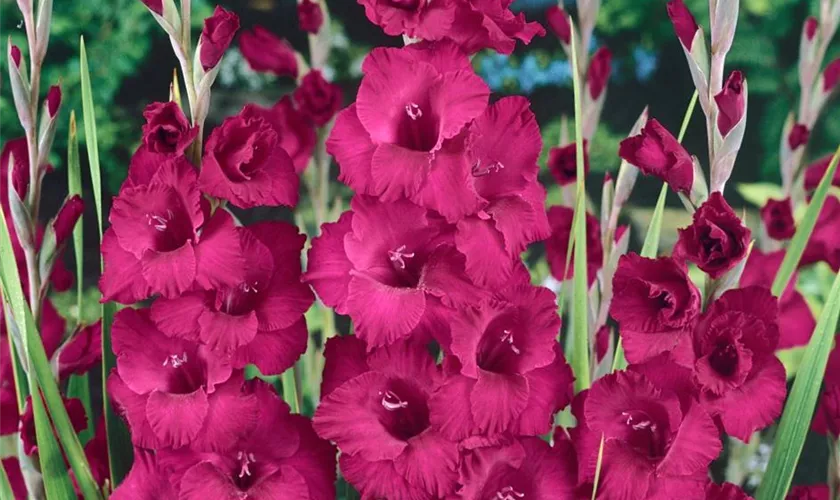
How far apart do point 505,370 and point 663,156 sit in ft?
0.45

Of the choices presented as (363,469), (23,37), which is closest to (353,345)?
(363,469)

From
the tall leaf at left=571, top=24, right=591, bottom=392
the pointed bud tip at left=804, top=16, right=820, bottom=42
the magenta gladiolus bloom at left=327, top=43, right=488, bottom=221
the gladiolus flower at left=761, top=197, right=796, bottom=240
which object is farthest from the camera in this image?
the pointed bud tip at left=804, top=16, right=820, bottom=42

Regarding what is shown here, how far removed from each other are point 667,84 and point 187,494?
3.68 feet

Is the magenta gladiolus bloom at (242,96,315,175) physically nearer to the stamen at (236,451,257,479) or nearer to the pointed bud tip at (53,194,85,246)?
the pointed bud tip at (53,194,85,246)

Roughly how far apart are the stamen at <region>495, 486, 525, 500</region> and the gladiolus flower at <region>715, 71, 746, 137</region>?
0.71 ft

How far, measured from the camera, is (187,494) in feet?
1.63

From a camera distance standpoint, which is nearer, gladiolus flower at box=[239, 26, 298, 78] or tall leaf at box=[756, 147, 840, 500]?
tall leaf at box=[756, 147, 840, 500]

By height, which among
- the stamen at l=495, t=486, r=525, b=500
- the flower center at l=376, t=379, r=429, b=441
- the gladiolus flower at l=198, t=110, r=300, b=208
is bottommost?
the stamen at l=495, t=486, r=525, b=500

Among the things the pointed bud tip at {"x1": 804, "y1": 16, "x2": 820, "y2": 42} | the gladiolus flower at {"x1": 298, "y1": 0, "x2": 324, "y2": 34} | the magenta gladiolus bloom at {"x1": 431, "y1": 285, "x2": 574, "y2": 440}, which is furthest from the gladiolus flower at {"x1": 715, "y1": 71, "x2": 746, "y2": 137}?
the pointed bud tip at {"x1": 804, "y1": 16, "x2": 820, "y2": 42}

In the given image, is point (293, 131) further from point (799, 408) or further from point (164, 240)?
point (799, 408)

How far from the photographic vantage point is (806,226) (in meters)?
0.69

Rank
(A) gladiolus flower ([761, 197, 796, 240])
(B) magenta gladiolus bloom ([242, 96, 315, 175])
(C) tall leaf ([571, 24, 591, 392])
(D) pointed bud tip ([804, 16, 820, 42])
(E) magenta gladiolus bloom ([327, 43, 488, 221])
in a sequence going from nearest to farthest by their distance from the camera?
(E) magenta gladiolus bloom ([327, 43, 488, 221]), (C) tall leaf ([571, 24, 591, 392]), (B) magenta gladiolus bloom ([242, 96, 315, 175]), (A) gladiolus flower ([761, 197, 796, 240]), (D) pointed bud tip ([804, 16, 820, 42])

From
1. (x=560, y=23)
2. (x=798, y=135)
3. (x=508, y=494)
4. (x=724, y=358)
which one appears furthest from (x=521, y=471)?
(x=798, y=135)

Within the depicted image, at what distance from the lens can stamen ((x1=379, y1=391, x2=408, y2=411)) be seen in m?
0.50
